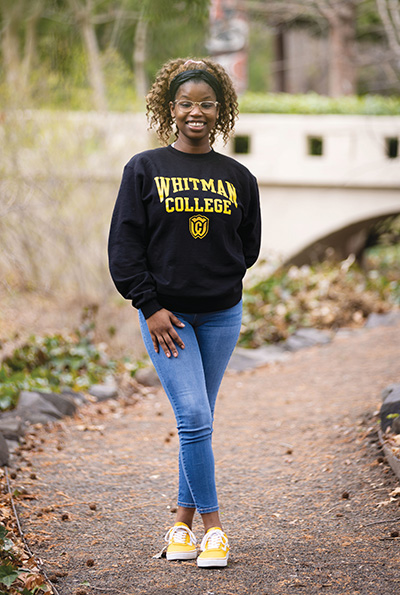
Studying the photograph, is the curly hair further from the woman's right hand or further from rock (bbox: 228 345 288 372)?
rock (bbox: 228 345 288 372)

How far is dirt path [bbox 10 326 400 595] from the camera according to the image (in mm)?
2906

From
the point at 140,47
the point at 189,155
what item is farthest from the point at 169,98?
the point at 140,47

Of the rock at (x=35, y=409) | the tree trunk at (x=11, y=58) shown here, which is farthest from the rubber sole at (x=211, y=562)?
the tree trunk at (x=11, y=58)

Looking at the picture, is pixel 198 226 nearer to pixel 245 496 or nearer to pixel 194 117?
pixel 194 117

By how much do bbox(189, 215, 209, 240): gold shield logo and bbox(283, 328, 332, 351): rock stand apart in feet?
18.6

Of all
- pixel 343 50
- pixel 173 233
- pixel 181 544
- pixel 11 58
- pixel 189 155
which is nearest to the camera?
pixel 173 233

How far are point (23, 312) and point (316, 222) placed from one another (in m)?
5.65

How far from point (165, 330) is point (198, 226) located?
390 mm

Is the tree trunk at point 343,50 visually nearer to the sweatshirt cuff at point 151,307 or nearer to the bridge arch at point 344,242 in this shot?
the bridge arch at point 344,242

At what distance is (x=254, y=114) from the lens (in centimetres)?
1196

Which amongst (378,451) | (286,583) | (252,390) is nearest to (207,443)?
(286,583)

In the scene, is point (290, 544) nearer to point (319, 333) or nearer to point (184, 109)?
point (184, 109)

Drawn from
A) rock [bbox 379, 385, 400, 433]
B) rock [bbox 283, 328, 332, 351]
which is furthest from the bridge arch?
rock [bbox 379, 385, 400, 433]

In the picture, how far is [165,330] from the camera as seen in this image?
278 cm
